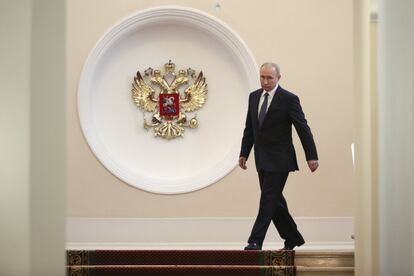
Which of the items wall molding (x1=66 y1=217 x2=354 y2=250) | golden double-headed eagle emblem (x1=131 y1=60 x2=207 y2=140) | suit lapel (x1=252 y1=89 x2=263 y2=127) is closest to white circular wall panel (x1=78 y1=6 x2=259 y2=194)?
golden double-headed eagle emblem (x1=131 y1=60 x2=207 y2=140)

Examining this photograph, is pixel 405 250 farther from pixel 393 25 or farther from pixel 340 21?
pixel 340 21

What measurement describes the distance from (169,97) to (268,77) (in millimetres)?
4095

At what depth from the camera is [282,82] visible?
13.8m

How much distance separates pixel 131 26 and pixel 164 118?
1.33 metres

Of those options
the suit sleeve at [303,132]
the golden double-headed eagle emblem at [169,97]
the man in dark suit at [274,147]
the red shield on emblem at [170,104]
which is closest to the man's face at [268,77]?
the man in dark suit at [274,147]

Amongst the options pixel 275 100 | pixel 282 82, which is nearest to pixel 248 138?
pixel 275 100

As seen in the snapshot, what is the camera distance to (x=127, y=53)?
46.8 feet

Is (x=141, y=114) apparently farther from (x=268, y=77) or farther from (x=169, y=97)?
(x=268, y=77)

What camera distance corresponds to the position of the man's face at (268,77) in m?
10.4

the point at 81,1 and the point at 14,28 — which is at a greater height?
the point at 81,1

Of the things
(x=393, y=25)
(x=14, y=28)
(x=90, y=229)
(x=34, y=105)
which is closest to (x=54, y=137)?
(x=34, y=105)

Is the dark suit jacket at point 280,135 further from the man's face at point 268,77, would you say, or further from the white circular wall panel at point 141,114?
the white circular wall panel at point 141,114

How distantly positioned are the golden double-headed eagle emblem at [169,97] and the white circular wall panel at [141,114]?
84mm

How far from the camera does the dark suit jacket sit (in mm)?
10328
